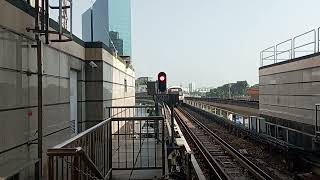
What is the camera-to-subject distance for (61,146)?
5.08 metres

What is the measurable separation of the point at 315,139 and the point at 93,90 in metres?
9.12

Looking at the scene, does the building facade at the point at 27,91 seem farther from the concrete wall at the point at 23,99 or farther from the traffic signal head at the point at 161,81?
the traffic signal head at the point at 161,81

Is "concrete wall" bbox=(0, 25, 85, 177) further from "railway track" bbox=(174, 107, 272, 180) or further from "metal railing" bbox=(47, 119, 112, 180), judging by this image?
"railway track" bbox=(174, 107, 272, 180)

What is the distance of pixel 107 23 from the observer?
28.2m

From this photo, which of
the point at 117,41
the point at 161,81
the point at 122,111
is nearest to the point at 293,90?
the point at 161,81

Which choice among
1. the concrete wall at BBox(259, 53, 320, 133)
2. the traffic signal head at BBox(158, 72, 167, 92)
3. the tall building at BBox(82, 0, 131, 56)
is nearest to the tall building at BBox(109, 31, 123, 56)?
the tall building at BBox(82, 0, 131, 56)

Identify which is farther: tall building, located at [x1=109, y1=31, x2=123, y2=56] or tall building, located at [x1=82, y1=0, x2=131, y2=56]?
tall building, located at [x1=109, y1=31, x2=123, y2=56]

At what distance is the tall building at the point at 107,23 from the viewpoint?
24.4m

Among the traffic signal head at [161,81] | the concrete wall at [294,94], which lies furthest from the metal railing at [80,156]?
the concrete wall at [294,94]

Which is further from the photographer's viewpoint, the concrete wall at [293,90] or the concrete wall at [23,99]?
→ the concrete wall at [293,90]

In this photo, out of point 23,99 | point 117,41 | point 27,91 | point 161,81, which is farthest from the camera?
point 117,41

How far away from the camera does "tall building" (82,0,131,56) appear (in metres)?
24.4

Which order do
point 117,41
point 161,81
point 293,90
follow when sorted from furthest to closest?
point 117,41 → point 293,90 → point 161,81

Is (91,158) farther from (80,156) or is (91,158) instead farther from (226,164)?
(226,164)
